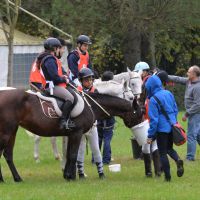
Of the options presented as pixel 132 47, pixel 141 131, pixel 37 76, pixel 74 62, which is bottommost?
pixel 132 47

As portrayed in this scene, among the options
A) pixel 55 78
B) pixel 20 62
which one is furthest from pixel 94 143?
pixel 20 62

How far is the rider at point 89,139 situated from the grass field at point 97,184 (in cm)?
25

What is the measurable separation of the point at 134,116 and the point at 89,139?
1.01 meters

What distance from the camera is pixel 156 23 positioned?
32875 millimetres

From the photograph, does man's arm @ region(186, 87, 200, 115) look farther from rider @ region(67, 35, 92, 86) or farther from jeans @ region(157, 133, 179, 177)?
jeans @ region(157, 133, 179, 177)

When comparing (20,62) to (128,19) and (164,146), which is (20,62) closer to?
(128,19)

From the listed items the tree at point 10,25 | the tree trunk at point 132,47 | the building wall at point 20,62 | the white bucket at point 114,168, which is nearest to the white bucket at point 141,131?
the white bucket at point 114,168

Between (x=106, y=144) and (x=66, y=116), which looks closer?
(x=66, y=116)

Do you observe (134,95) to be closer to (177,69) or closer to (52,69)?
(52,69)

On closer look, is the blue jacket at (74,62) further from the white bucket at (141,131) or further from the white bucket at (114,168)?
the white bucket at (114,168)

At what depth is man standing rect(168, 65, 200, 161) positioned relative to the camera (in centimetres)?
1573

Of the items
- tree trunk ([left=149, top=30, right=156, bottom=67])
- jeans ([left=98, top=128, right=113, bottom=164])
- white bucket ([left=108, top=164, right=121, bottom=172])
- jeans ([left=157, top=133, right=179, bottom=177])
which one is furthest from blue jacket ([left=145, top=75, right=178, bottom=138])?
tree trunk ([left=149, top=30, right=156, bottom=67])

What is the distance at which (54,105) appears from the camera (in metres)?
13.1

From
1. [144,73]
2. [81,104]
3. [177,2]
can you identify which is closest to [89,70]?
[81,104]
